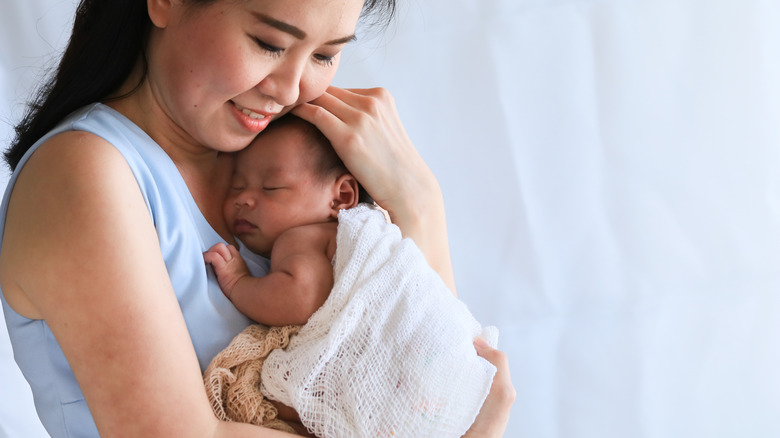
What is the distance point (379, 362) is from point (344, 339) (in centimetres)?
6

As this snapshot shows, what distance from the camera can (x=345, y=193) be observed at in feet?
4.76

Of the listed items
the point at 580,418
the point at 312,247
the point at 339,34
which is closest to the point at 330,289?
the point at 312,247

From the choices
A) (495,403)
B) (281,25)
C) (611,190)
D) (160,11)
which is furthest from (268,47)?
(611,190)

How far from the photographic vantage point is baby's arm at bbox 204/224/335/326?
1228mm

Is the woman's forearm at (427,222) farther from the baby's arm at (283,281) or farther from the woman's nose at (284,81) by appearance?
the woman's nose at (284,81)

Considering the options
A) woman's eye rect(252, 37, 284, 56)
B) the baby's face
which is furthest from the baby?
woman's eye rect(252, 37, 284, 56)

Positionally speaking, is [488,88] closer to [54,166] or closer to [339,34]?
[339,34]

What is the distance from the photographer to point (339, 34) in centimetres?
120

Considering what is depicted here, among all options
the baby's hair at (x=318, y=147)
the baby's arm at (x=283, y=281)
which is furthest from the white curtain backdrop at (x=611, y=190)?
the baby's arm at (x=283, y=281)

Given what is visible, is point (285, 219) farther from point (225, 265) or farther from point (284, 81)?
point (284, 81)

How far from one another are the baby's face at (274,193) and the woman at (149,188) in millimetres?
44

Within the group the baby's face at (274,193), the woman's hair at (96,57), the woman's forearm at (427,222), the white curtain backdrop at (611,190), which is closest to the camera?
the woman's hair at (96,57)

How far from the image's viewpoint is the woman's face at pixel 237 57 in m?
1.13

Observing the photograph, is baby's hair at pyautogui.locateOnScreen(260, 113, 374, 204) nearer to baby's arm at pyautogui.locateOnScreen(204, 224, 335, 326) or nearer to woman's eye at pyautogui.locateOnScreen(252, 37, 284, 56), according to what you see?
baby's arm at pyautogui.locateOnScreen(204, 224, 335, 326)
